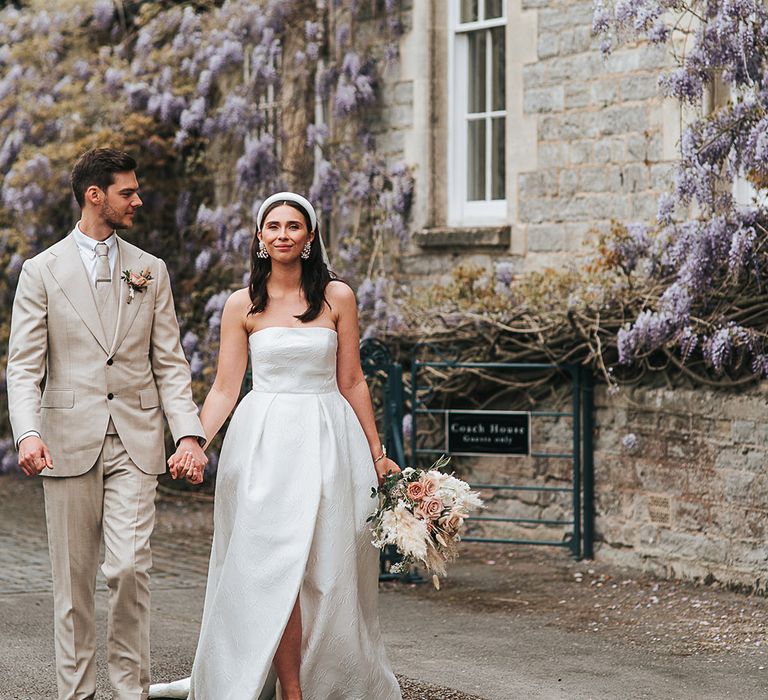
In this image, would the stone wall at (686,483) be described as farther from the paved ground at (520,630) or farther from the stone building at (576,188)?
the paved ground at (520,630)

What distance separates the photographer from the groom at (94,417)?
17.7ft

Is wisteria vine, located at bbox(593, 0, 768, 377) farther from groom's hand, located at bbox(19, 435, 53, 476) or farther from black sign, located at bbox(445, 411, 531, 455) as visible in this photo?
groom's hand, located at bbox(19, 435, 53, 476)

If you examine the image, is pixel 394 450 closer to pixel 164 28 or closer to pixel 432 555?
pixel 432 555

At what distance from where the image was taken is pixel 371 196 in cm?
1208

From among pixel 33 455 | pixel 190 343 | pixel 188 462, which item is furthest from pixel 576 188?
pixel 33 455

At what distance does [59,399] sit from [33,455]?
356mm

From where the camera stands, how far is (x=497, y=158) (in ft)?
37.7

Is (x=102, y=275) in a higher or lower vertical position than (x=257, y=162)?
lower

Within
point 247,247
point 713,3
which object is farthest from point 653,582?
point 247,247

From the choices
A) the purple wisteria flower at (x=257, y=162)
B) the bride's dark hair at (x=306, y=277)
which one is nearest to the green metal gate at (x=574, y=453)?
the purple wisteria flower at (x=257, y=162)

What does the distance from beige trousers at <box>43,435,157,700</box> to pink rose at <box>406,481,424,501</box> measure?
98 centimetres

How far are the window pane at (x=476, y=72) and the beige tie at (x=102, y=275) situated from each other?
6.52 meters

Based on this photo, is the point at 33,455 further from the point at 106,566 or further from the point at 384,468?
the point at 384,468

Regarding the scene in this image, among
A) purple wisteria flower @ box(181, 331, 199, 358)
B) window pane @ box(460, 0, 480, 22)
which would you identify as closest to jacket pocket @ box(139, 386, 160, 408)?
window pane @ box(460, 0, 480, 22)
